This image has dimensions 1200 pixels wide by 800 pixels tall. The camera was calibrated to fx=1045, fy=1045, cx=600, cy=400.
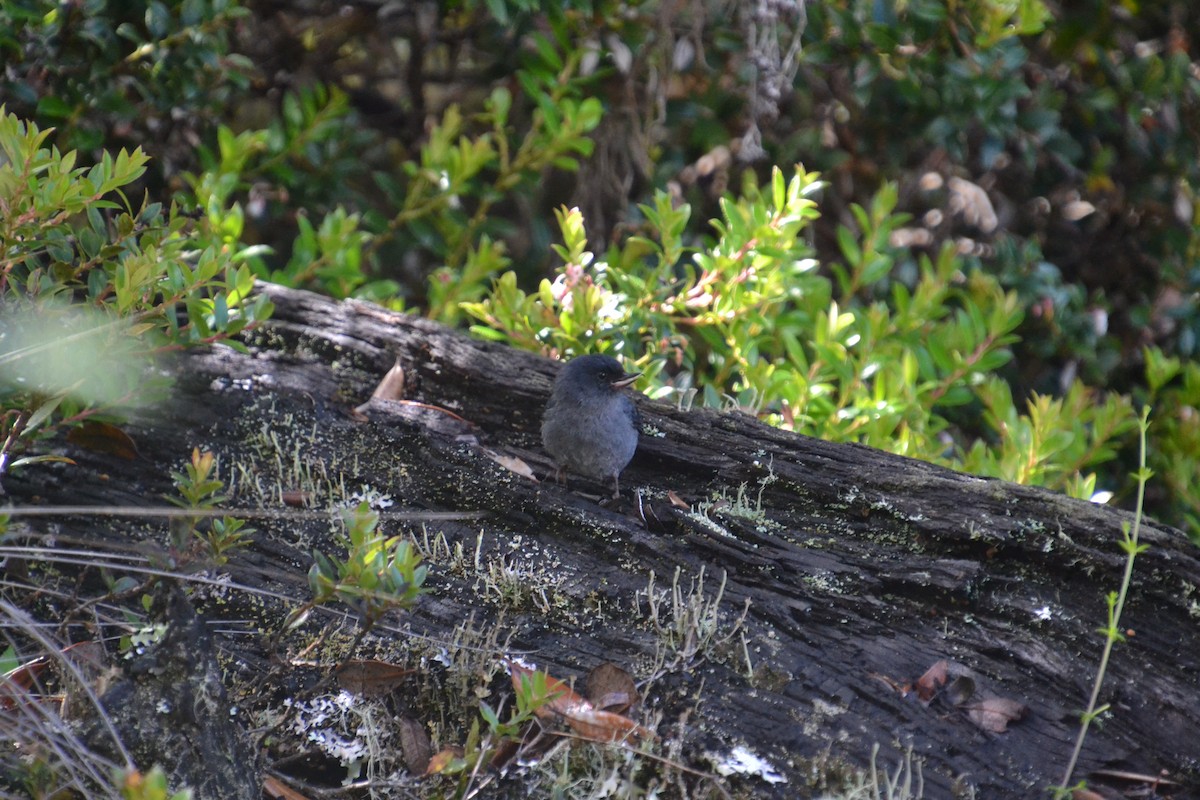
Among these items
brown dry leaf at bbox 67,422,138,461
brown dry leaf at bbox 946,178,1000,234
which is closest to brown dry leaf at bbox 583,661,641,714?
brown dry leaf at bbox 67,422,138,461

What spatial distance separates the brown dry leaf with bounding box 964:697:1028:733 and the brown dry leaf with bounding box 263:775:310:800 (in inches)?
65.7

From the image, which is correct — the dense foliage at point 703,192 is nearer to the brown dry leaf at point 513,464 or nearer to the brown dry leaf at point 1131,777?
the brown dry leaf at point 513,464

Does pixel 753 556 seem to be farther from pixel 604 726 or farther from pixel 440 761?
pixel 440 761

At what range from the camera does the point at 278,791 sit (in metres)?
2.49

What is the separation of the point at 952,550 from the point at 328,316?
2.32 m

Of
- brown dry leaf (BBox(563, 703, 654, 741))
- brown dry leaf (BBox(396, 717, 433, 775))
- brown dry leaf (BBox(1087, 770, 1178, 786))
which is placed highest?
brown dry leaf (BBox(563, 703, 654, 741))

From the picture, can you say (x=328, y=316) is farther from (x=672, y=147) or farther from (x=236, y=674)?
(x=672, y=147)

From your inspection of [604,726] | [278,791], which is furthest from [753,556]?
[278,791]

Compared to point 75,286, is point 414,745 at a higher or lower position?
lower

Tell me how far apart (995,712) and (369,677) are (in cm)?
160

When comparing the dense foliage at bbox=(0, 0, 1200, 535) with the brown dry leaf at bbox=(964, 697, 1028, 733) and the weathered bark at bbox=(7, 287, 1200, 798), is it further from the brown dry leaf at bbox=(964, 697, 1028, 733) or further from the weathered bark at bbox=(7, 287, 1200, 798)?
the brown dry leaf at bbox=(964, 697, 1028, 733)

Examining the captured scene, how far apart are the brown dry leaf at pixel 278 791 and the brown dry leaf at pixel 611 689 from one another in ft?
2.40

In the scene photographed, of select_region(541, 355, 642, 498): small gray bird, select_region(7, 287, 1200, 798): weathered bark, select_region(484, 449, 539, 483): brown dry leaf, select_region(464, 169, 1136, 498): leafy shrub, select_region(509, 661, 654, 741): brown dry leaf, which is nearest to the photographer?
select_region(509, 661, 654, 741): brown dry leaf

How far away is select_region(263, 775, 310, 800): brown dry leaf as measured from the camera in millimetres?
2473
